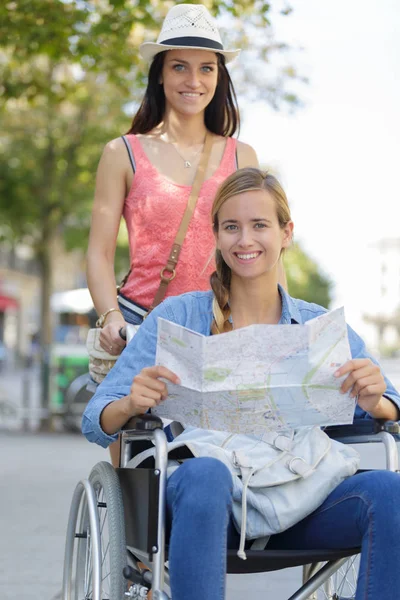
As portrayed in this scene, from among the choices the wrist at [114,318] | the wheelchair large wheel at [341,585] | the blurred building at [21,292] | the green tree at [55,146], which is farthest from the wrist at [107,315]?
the blurred building at [21,292]

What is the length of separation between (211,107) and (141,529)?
5.91 ft

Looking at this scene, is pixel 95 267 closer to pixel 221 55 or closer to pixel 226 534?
pixel 221 55

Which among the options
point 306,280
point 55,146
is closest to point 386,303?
point 306,280

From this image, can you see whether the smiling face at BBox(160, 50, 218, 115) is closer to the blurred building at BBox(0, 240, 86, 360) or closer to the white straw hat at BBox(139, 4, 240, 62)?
the white straw hat at BBox(139, 4, 240, 62)

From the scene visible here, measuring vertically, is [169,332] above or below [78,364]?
below

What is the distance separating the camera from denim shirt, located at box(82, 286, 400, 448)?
293 cm

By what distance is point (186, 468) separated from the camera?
266 centimetres

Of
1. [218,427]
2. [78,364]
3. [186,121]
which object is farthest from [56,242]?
[218,427]

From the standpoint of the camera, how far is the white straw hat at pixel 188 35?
12.1 ft

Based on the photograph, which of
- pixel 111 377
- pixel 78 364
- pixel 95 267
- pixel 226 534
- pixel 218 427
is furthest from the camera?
pixel 78 364

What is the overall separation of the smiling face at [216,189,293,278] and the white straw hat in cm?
92

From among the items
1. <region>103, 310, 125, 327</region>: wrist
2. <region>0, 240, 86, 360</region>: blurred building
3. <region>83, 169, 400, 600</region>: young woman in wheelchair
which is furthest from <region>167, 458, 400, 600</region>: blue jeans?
<region>0, 240, 86, 360</region>: blurred building

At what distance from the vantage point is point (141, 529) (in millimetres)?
2736

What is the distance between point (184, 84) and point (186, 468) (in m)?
1.60
